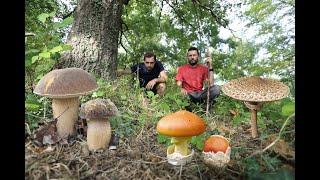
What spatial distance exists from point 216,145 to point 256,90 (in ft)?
1.32

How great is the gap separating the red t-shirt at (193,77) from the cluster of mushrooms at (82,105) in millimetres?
869

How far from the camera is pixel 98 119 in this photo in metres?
1.59

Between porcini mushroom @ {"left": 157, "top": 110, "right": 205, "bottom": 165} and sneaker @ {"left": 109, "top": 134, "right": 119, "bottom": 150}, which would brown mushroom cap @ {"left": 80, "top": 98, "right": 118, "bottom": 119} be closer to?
sneaker @ {"left": 109, "top": 134, "right": 119, "bottom": 150}

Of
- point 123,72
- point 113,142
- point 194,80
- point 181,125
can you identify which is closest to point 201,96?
point 194,80

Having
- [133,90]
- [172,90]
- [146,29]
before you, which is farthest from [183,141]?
[146,29]

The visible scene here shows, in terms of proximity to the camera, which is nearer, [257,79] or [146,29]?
[257,79]

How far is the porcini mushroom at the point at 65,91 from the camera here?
1.56m

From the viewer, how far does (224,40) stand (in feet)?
11.7

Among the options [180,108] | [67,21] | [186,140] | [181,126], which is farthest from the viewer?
[180,108]

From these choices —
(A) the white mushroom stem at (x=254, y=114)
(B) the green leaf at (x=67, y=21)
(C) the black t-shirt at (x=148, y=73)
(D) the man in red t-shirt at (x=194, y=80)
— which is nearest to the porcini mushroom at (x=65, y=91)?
(B) the green leaf at (x=67, y=21)

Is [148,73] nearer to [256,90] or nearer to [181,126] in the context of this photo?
[256,90]

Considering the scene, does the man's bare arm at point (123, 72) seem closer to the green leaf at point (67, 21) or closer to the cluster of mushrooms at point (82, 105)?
the green leaf at point (67, 21)
